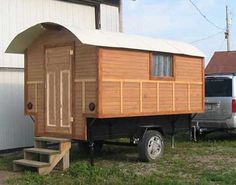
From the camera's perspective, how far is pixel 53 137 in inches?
457

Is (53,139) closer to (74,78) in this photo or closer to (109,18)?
(74,78)

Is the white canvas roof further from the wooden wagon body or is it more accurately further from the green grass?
the green grass

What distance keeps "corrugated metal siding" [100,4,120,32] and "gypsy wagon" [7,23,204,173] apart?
139 inches

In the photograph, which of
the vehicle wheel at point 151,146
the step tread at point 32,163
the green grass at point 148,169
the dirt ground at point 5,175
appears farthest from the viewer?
the vehicle wheel at point 151,146

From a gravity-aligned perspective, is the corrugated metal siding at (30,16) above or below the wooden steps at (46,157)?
above

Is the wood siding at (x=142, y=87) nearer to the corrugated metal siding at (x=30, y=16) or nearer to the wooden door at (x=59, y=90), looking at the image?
the wooden door at (x=59, y=90)

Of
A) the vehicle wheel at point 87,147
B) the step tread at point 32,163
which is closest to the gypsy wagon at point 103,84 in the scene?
the step tread at point 32,163

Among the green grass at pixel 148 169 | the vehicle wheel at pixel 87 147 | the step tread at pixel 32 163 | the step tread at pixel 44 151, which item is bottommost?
the green grass at pixel 148 169

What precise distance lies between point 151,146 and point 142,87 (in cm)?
140

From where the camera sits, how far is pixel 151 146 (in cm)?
1202

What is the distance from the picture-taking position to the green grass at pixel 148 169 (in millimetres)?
9703

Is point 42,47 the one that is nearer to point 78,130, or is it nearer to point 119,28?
point 78,130

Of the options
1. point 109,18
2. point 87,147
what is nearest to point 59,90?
point 87,147

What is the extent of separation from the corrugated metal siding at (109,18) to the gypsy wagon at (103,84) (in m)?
3.54
